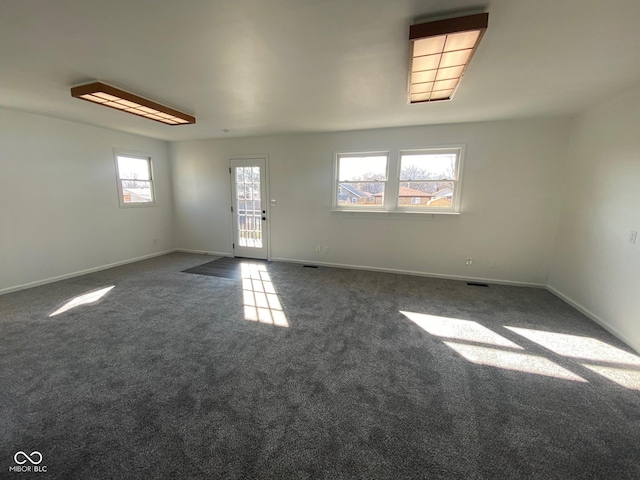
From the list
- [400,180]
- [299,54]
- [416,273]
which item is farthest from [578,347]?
[299,54]

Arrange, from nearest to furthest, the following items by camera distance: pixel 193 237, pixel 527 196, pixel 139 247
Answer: pixel 527 196, pixel 139 247, pixel 193 237

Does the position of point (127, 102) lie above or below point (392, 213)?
above

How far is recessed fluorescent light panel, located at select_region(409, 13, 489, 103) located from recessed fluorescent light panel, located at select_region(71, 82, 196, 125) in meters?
3.10

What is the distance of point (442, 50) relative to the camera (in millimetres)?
1938

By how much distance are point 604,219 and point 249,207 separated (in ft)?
18.4

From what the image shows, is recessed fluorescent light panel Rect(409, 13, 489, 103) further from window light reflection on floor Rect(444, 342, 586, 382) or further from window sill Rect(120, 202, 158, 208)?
window sill Rect(120, 202, 158, 208)

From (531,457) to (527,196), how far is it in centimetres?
382

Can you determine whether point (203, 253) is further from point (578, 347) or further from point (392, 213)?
point (578, 347)

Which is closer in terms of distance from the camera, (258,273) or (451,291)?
(451,291)

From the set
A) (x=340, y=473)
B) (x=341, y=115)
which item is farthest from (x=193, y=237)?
(x=340, y=473)

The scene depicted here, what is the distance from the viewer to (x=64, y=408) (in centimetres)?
171

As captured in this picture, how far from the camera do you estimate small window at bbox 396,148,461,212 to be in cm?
431

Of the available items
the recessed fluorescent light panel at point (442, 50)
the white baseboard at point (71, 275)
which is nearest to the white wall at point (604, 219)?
the recessed fluorescent light panel at point (442, 50)

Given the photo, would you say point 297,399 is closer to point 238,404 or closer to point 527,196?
point 238,404
